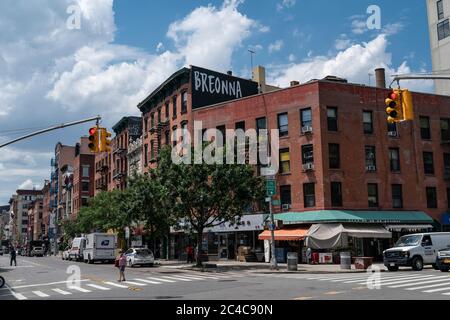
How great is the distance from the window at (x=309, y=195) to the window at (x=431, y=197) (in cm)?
1071

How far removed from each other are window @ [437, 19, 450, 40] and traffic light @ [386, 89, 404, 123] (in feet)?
216

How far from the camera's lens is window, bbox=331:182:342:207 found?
126 ft

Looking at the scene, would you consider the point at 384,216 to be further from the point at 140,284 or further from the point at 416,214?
the point at 140,284

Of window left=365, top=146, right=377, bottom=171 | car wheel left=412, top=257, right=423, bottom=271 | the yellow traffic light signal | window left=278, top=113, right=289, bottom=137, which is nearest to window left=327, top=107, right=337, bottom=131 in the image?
window left=365, top=146, right=377, bottom=171

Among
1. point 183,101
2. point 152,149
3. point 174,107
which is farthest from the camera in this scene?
point 152,149

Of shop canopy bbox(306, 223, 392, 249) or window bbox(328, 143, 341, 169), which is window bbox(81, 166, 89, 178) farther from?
shop canopy bbox(306, 223, 392, 249)

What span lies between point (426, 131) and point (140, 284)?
3070 centimetres

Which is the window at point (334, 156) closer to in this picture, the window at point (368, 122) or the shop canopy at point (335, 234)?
the window at point (368, 122)

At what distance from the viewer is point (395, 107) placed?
15977 millimetres

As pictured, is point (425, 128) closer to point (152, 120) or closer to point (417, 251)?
point (417, 251)

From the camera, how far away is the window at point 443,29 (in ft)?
243

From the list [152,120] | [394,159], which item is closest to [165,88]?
[152,120]

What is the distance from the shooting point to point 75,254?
55.1 meters

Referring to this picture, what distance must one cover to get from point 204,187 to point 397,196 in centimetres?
1728
